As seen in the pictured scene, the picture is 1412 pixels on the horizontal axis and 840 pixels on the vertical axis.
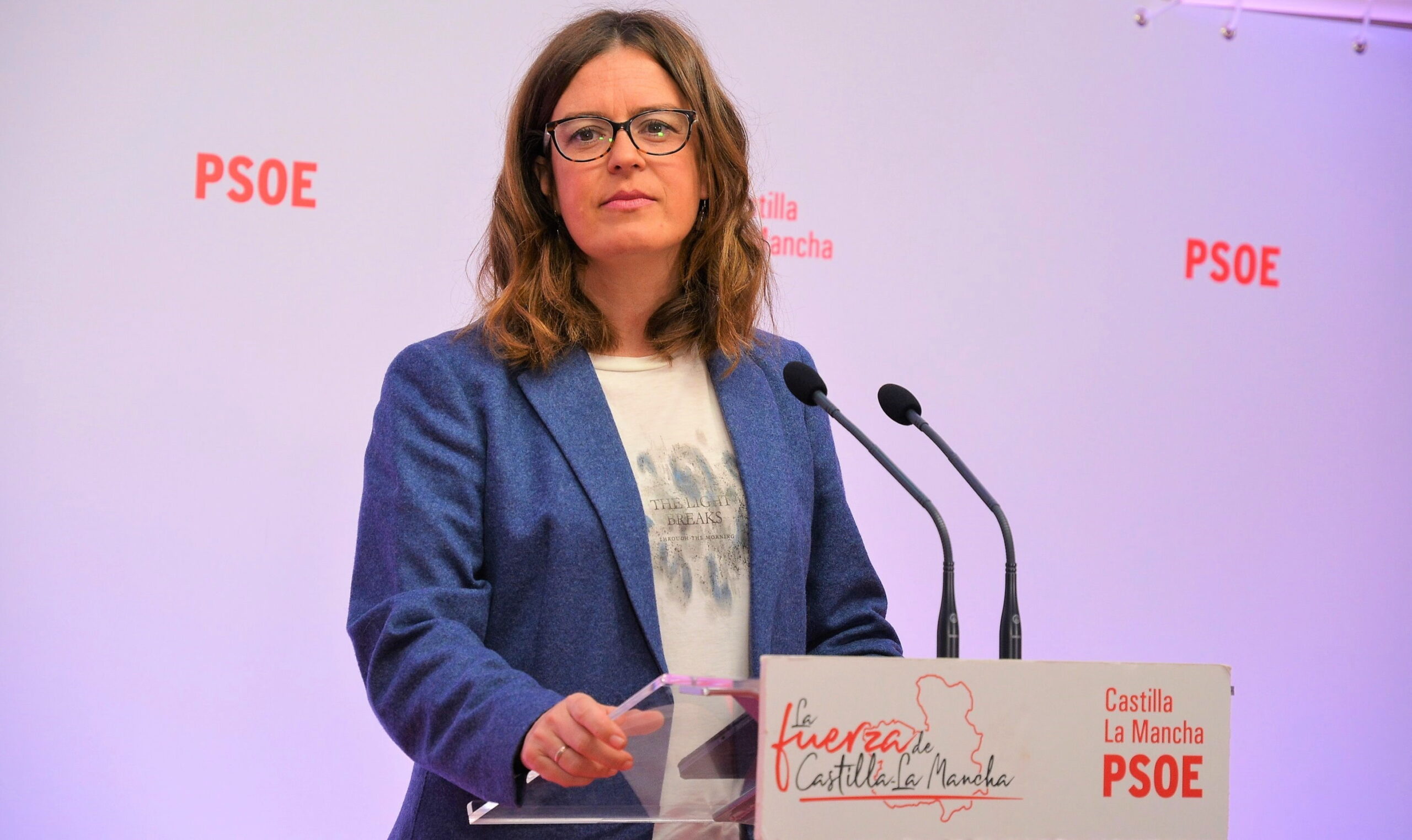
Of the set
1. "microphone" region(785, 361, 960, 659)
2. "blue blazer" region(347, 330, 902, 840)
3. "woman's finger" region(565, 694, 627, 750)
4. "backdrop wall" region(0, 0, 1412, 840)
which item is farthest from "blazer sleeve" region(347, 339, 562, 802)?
"backdrop wall" region(0, 0, 1412, 840)

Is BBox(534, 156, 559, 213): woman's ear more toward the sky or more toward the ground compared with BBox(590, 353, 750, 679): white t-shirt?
more toward the sky

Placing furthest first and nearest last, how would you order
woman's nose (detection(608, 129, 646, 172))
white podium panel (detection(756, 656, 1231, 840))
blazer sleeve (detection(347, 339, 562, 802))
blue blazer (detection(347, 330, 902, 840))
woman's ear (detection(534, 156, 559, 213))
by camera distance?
woman's ear (detection(534, 156, 559, 213)) < woman's nose (detection(608, 129, 646, 172)) < blue blazer (detection(347, 330, 902, 840)) < blazer sleeve (detection(347, 339, 562, 802)) < white podium panel (detection(756, 656, 1231, 840))

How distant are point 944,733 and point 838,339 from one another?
1.96m

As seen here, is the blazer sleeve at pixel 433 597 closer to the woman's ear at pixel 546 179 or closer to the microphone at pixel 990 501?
the woman's ear at pixel 546 179

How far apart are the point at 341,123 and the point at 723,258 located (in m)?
1.20

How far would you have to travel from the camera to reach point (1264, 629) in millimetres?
3242

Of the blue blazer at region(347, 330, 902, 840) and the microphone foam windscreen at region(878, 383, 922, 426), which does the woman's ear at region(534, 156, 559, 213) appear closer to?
the blue blazer at region(347, 330, 902, 840)

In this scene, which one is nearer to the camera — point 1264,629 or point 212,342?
point 212,342

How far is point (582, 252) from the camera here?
63.6 inches

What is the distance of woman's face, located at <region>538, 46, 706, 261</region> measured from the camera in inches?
59.5

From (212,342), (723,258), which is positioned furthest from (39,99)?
(723,258)

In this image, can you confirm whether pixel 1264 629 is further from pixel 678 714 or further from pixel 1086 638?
pixel 678 714

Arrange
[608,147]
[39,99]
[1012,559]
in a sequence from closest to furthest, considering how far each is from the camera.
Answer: [1012,559], [608,147], [39,99]

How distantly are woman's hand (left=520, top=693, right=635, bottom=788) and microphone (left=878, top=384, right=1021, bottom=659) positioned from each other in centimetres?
38
